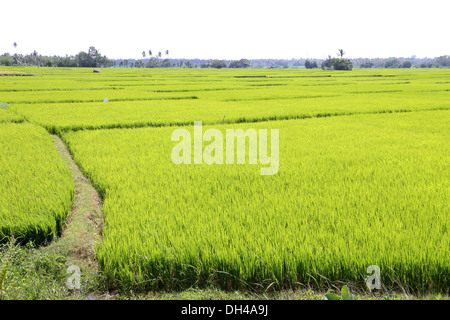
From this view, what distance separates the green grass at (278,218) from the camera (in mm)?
2516

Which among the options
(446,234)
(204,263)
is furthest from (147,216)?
(446,234)

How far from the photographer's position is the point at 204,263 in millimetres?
2578

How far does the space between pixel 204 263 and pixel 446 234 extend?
200cm

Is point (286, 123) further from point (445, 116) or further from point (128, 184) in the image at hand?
point (128, 184)

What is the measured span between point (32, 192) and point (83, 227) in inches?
40.8

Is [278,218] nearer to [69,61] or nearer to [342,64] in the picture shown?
[342,64]

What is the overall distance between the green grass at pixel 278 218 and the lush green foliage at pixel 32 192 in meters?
0.44

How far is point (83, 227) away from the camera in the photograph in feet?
11.3

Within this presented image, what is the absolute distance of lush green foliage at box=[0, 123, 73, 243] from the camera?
126 inches

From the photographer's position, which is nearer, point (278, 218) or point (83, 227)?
point (278, 218)

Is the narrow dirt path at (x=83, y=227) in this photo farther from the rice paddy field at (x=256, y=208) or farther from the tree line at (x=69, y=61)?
the tree line at (x=69, y=61)

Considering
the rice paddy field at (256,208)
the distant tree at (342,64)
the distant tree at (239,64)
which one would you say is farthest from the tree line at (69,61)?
the rice paddy field at (256,208)

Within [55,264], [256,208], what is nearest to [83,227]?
[55,264]

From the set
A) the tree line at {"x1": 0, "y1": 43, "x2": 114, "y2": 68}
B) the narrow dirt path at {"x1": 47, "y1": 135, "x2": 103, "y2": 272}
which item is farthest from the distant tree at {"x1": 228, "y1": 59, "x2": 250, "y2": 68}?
the narrow dirt path at {"x1": 47, "y1": 135, "x2": 103, "y2": 272}
